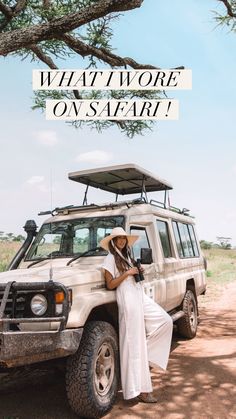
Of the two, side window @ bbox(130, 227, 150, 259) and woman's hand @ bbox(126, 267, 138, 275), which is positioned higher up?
side window @ bbox(130, 227, 150, 259)

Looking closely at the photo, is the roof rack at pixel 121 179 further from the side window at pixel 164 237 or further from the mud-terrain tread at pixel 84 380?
the mud-terrain tread at pixel 84 380

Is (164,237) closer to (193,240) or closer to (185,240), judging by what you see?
(185,240)

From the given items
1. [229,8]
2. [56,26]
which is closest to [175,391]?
[56,26]

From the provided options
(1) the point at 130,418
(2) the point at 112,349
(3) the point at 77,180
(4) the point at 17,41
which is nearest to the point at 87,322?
(2) the point at 112,349

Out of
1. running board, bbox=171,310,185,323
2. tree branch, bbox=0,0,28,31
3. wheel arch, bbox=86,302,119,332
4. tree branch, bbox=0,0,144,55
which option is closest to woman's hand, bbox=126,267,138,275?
wheel arch, bbox=86,302,119,332

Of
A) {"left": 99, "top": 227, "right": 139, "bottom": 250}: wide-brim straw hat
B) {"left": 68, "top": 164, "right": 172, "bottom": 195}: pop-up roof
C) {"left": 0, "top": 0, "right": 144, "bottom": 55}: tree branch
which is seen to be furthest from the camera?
{"left": 0, "top": 0, "right": 144, "bottom": 55}: tree branch

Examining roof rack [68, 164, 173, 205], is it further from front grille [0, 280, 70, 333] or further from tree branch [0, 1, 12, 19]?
tree branch [0, 1, 12, 19]

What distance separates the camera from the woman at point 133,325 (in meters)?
4.72

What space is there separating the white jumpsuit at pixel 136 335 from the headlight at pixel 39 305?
91cm

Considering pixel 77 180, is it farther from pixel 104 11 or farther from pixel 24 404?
pixel 24 404

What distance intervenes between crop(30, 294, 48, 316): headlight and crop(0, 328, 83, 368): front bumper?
23 cm

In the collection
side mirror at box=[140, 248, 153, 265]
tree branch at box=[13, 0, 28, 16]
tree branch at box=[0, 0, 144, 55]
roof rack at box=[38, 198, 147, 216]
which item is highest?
tree branch at box=[13, 0, 28, 16]

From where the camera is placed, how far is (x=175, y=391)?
205 inches

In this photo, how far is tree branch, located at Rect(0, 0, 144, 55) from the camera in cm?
680
